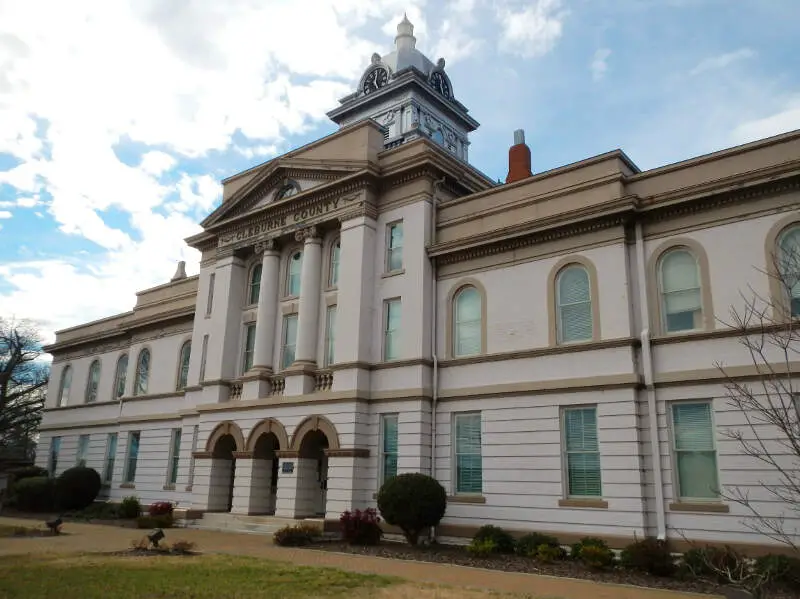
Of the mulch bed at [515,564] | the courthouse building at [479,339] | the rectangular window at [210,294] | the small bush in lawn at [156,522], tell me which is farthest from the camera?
the rectangular window at [210,294]

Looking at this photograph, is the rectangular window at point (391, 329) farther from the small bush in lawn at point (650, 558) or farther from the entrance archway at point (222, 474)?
the small bush in lawn at point (650, 558)

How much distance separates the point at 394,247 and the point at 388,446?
21.9 feet

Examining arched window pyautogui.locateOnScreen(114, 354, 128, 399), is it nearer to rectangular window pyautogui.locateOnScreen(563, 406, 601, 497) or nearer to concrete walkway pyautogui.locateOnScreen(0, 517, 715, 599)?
concrete walkway pyautogui.locateOnScreen(0, 517, 715, 599)

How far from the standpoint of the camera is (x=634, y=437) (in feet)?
57.0

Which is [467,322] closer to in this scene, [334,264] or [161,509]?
[334,264]

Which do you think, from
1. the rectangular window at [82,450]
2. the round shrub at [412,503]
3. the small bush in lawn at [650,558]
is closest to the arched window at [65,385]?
the rectangular window at [82,450]

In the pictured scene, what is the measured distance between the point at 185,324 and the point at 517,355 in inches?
722

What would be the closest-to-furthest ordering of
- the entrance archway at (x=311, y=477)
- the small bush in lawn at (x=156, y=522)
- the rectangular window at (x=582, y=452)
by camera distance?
the rectangular window at (x=582, y=452) → the entrance archway at (x=311, y=477) → the small bush in lawn at (x=156, y=522)

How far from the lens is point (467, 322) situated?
2184 centimetres

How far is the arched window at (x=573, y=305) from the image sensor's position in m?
19.3

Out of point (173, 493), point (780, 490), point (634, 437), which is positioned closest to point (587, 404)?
point (634, 437)

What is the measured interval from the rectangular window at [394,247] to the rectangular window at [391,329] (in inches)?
48.9

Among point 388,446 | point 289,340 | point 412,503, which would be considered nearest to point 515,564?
point 412,503

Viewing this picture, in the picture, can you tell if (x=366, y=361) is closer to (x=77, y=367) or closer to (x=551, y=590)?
(x=551, y=590)
